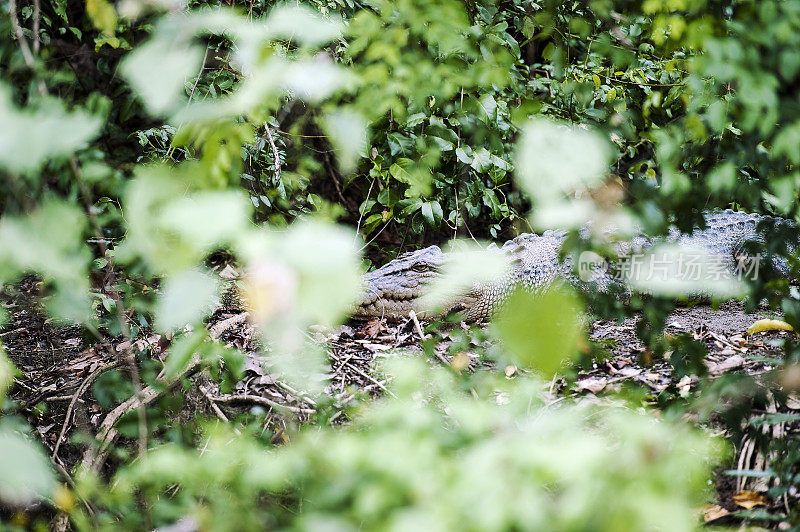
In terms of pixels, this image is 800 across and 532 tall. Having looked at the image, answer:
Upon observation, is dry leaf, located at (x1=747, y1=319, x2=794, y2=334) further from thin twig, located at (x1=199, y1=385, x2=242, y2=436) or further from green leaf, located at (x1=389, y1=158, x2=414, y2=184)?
thin twig, located at (x1=199, y1=385, x2=242, y2=436)

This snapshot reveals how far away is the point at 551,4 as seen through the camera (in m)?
1.41

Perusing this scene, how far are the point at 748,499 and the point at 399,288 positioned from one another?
73.2 inches

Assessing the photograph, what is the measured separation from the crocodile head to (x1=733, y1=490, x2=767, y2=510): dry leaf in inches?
68.1

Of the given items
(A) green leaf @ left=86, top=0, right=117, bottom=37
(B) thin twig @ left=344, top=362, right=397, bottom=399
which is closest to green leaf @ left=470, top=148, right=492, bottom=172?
(B) thin twig @ left=344, top=362, right=397, bottom=399

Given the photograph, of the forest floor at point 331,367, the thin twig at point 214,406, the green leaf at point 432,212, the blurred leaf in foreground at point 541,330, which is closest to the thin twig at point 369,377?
the forest floor at point 331,367

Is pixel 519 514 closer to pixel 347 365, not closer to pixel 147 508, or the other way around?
pixel 147 508

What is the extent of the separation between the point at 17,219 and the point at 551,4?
1374 millimetres

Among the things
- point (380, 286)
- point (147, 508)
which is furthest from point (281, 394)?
point (380, 286)

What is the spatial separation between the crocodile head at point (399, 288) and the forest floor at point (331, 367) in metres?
0.08

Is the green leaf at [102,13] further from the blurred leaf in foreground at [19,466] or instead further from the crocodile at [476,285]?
the crocodile at [476,285]

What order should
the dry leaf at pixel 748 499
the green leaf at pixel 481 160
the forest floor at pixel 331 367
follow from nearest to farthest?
1. the dry leaf at pixel 748 499
2. the forest floor at pixel 331 367
3. the green leaf at pixel 481 160

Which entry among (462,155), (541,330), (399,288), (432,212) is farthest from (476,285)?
(541,330)

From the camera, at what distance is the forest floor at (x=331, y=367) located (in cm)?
177

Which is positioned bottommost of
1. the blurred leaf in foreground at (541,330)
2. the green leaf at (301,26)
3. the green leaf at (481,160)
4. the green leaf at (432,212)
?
the green leaf at (432,212)
